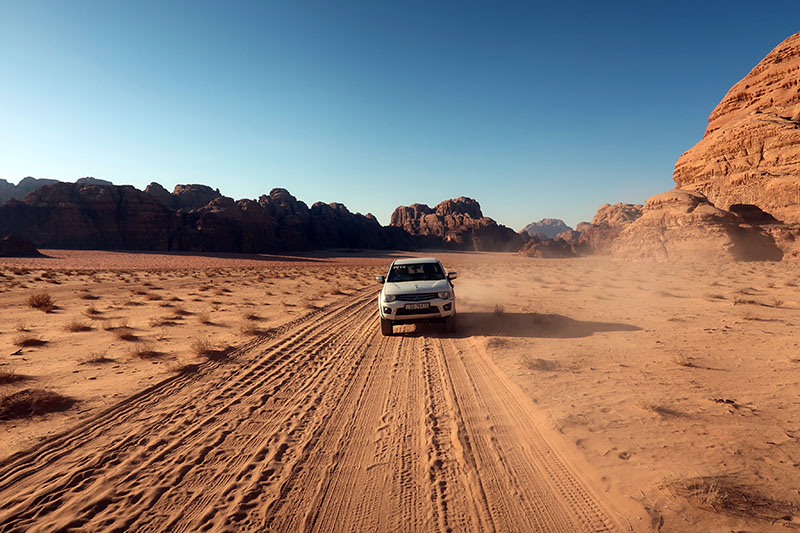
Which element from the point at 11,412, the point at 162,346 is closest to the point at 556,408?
the point at 11,412

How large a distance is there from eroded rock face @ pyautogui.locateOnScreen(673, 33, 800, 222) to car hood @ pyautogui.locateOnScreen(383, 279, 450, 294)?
4241cm

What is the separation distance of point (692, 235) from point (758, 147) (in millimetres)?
13494

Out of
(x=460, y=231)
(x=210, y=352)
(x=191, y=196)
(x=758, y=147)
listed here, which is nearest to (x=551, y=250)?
(x=758, y=147)

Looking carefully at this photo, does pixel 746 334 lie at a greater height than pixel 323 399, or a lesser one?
greater

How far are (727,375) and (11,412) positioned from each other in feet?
36.0

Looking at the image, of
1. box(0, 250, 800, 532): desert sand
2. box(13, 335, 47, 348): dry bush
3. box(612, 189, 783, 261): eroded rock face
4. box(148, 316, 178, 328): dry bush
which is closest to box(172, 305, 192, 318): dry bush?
box(148, 316, 178, 328): dry bush

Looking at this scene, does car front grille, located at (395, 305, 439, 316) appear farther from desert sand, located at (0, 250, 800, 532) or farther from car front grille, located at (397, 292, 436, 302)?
desert sand, located at (0, 250, 800, 532)

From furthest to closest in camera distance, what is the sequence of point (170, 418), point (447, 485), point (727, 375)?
point (727, 375) < point (170, 418) < point (447, 485)

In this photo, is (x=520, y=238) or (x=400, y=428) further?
(x=520, y=238)

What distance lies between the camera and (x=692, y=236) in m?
32.6

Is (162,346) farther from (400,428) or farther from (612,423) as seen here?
(612,423)

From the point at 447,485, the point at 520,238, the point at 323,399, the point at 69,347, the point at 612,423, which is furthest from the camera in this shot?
the point at 520,238

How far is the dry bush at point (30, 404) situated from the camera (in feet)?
14.6

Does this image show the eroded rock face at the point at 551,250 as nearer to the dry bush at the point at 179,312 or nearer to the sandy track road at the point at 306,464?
the dry bush at the point at 179,312
